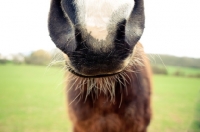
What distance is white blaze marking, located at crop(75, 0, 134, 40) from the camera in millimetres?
593

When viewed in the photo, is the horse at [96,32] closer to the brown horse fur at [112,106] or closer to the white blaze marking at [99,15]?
the white blaze marking at [99,15]

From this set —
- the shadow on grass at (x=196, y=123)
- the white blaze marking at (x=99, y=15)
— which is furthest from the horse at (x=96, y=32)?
the shadow on grass at (x=196, y=123)

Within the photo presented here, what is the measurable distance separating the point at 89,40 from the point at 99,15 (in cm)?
8

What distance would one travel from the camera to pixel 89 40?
60 cm

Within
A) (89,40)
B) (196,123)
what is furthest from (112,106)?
(89,40)

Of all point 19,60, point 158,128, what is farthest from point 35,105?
point 19,60

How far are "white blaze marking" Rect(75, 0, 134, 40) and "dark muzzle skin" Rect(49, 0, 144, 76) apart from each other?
1 cm

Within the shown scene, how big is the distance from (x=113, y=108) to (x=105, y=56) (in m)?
0.72

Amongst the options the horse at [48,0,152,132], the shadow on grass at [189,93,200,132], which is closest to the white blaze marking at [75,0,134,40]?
the horse at [48,0,152,132]

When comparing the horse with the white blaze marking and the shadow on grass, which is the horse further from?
the shadow on grass

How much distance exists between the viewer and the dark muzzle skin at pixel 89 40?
61cm

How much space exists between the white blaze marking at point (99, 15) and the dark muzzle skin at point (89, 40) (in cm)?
1

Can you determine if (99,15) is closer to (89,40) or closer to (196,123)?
(89,40)

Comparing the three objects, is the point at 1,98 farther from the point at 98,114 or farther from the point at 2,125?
the point at 98,114
